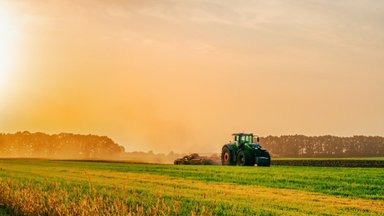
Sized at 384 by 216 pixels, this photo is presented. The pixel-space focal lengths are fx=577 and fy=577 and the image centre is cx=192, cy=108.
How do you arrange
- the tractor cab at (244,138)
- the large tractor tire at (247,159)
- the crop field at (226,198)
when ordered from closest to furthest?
the crop field at (226,198) → the large tractor tire at (247,159) → the tractor cab at (244,138)

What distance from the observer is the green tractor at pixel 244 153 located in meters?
50.3

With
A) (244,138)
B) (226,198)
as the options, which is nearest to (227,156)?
(244,138)

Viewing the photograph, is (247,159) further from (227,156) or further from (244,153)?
(227,156)

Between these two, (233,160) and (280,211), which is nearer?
(280,211)

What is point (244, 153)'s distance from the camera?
5056cm

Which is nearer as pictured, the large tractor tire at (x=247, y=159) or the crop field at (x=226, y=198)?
the crop field at (x=226, y=198)

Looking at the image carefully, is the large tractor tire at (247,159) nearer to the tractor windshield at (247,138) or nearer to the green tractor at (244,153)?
the green tractor at (244,153)

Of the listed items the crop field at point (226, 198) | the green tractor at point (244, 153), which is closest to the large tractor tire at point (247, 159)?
the green tractor at point (244, 153)

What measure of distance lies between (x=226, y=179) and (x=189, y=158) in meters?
32.9

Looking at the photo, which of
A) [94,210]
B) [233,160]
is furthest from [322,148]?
[94,210]

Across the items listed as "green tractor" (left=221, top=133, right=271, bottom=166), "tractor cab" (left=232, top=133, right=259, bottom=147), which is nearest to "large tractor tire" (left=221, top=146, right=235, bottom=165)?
"green tractor" (left=221, top=133, right=271, bottom=166)

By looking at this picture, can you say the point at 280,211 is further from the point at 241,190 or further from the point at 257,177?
the point at 257,177

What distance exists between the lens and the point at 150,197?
75.7 ft

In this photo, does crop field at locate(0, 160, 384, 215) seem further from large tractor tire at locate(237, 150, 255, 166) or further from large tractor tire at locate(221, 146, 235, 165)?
large tractor tire at locate(221, 146, 235, 165)
